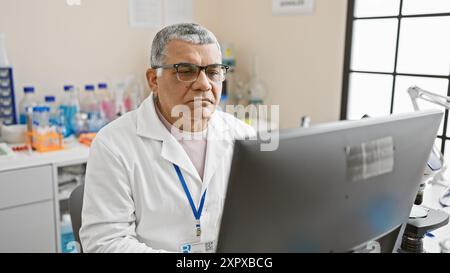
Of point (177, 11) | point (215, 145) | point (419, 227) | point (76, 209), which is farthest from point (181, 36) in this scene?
point (177, 11)

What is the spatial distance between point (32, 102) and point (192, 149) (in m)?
1.60

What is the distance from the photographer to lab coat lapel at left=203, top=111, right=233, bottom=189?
1381 millimetres

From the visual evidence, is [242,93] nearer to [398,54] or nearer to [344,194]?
[398,54]

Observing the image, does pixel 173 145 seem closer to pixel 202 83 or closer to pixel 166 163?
pixel 166 163

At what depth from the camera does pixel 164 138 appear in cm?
135

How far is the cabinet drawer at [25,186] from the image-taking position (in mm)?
2020

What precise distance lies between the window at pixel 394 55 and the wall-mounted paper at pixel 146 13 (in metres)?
1.35

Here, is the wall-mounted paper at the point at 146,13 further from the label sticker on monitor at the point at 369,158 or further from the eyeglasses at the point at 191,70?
the label sticker on monitor at the point at 369,158

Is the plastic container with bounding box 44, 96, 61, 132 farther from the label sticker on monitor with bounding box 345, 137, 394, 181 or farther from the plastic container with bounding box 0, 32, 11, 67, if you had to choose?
the label sticker on monitor with bounding box 345, 137, 394, 181

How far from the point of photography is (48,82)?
2.62 m

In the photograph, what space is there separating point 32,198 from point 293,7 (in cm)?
204

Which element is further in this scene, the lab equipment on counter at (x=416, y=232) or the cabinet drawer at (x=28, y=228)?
the cabinet drawer at (x=28, y=228)

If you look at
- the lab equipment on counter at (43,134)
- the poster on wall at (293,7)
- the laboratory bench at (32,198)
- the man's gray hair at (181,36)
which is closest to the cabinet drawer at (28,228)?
the laboratory bench at (32,198)

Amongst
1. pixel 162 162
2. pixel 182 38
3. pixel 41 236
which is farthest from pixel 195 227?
pixel 41 236
